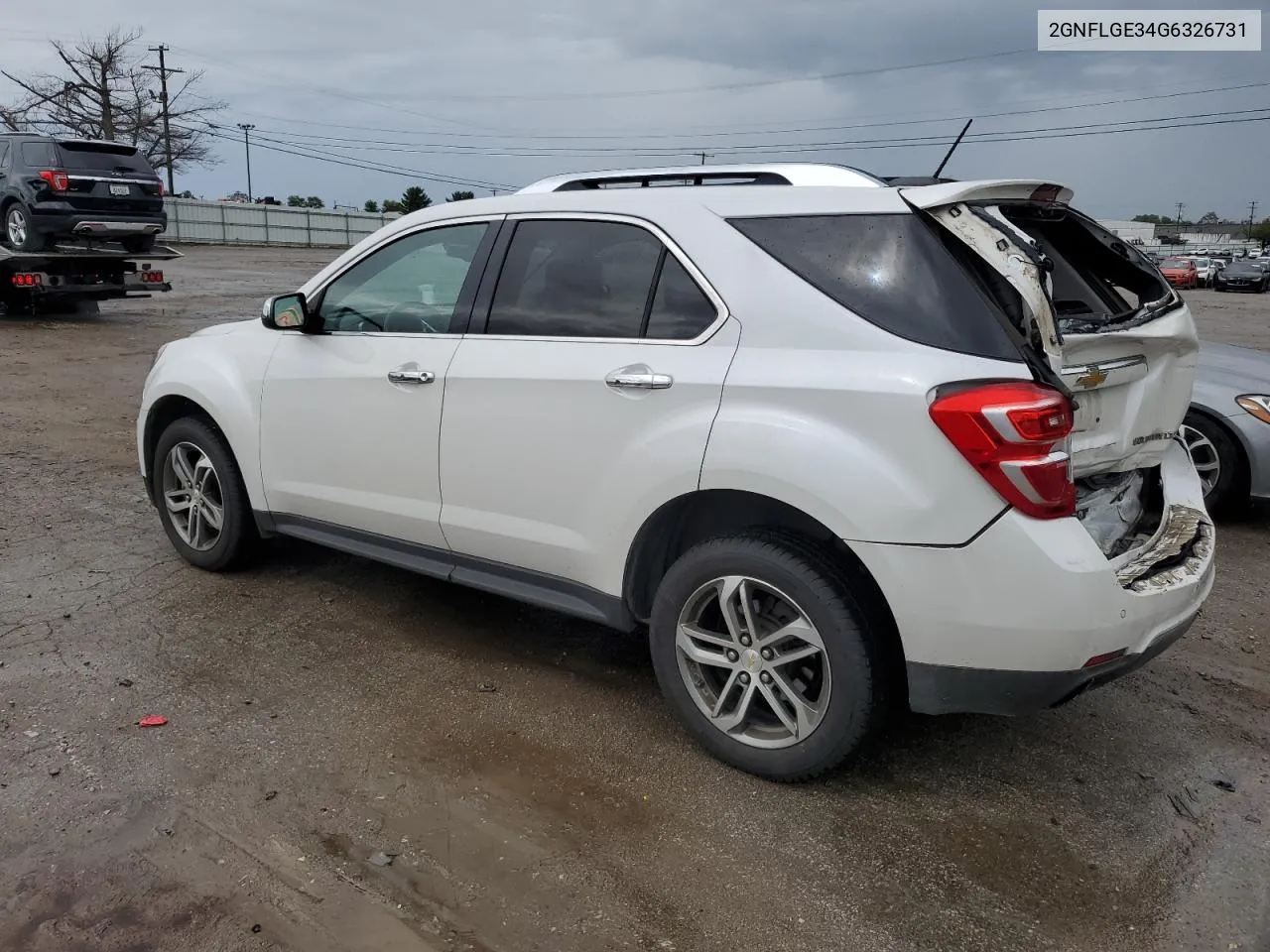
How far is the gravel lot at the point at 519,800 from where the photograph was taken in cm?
263

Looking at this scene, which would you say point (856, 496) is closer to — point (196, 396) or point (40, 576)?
point (196, 396)

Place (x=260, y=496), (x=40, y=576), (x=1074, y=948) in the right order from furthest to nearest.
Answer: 1. (x=40, y=576)
2. (x=260, y=496)
3. (x=1074, y=948)

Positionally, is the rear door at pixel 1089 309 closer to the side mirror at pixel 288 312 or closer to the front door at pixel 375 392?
the front door at pixel 375 392

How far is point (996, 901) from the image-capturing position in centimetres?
272

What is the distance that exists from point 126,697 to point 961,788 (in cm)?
292

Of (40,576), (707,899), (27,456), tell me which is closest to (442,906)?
(707,899)

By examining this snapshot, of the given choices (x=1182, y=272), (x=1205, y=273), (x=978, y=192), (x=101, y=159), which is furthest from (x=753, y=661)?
(x=1205, y=273)

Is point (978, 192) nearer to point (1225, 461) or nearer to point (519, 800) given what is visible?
point (519, 800)

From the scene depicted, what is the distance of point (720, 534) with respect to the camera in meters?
3.29

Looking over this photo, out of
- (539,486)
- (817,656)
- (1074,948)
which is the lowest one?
(1074,948)

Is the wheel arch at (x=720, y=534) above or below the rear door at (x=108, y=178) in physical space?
below

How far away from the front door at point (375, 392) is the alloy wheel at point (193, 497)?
47 cm

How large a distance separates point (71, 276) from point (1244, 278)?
150ft

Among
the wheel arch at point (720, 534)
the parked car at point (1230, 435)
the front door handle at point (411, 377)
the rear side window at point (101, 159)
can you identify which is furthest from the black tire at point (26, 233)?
the parked car at point (1230, 435)
